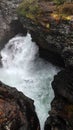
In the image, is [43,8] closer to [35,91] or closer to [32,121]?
[35,91]

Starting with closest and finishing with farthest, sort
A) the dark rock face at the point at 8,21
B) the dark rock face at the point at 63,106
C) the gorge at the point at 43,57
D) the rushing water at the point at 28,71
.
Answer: the dark rock face at the point at 63,106, the gorge at the point at 43,57, the rushing water at the point at 28,71, the dark rock face at the point at 8,21

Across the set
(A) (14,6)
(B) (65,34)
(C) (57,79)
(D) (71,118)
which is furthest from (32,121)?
(A) (14,6)

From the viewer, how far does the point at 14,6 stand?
82.5ft

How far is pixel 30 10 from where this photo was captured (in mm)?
19531

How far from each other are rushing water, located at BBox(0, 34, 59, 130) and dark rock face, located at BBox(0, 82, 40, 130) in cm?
257

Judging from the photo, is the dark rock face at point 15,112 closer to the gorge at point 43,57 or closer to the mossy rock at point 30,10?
the gorge at point 43,57

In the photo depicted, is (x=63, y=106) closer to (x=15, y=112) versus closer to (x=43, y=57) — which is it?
(x=15, y=112)

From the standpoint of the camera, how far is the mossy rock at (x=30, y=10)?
18719 millimetres

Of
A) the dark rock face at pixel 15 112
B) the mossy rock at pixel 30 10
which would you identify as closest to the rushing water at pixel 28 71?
the dark rock face at pixel 15 112

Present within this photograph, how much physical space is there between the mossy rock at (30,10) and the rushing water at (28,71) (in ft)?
11.5

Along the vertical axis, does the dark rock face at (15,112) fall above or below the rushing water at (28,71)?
above

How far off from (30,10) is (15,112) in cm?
880

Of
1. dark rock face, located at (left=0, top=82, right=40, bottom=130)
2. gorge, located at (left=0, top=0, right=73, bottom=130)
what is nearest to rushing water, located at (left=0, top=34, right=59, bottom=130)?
gorge, located at (left=0, top=0, right=73, bottom=130)

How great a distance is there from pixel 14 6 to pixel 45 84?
30.4 ft
